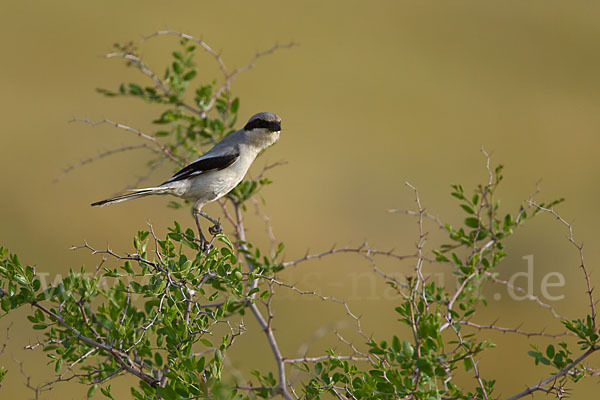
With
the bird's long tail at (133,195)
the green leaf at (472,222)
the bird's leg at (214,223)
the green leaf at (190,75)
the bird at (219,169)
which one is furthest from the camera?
the bird's leg at (214,223)

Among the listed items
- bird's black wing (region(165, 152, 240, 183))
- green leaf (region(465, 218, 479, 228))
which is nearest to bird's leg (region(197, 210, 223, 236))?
bird's black wing (region(165, 152, 240, 183))

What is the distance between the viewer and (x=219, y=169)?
4.66 meters

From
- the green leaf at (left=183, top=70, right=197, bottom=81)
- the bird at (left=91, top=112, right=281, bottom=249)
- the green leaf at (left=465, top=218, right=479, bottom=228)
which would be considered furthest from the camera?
the green leaf at (left=183, top=70, right=197, bottom=81)

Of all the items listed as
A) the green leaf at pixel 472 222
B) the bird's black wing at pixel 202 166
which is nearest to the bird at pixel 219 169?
the bird's black wing at pixel 202 166

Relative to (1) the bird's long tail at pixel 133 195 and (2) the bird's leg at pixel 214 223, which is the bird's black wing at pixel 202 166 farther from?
(2) the bird's leg at pixel 214 223

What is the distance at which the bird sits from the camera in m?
4.62

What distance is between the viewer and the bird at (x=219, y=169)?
182 inches

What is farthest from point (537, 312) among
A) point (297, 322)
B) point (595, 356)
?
point (297, 322)

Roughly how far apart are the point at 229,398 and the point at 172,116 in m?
2.54

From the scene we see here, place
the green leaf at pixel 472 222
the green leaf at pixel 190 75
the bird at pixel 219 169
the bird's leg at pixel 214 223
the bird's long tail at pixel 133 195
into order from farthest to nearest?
the bird's leg at pixel 214 223, the green leaf at pixel 190 75, the bird at pixel 219 169, the bird's long tail at pixel 133 195, the green leaf at pixel 472 222

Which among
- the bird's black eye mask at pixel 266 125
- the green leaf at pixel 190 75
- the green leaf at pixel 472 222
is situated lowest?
the green leaf at pixel 472 222

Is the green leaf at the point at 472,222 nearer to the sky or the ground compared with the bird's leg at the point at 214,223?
nearer to the ground

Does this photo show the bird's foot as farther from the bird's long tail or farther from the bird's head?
the bird's head

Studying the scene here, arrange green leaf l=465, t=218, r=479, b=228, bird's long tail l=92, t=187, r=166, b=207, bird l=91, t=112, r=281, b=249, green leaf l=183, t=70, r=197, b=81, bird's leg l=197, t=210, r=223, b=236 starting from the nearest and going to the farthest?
green leaf l=465, t=218, r=479, b=228 < bird's long tail l=92, t=187, r=166, b=207 < bird l=91, t=112, r=281, b=249 < green leaf l=183, t=70, r=197, b=81 < bird's leg l=197, t=210, r=223, b=236
